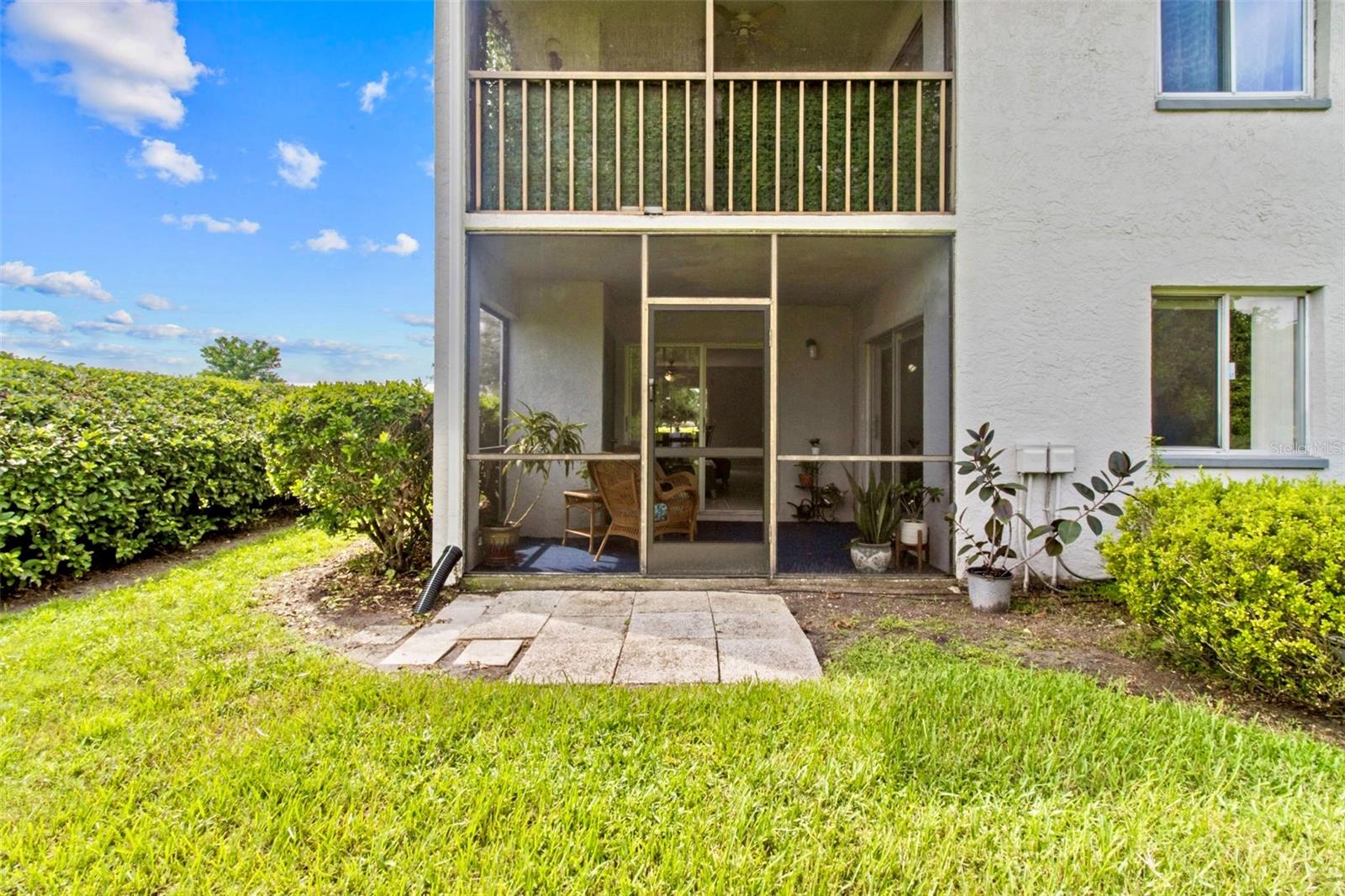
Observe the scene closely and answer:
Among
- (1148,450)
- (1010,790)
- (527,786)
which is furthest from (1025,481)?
(527,786)

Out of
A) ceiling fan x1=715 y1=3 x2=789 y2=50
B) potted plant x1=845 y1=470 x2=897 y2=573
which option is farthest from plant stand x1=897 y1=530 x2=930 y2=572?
ceiling fan x1=715 y1=3 x2=789 y2=50

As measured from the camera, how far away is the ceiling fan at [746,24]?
253 inches

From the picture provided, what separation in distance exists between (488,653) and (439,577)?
1.30 meters

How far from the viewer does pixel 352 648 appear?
150 inches

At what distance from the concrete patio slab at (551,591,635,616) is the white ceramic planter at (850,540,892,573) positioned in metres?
2.06

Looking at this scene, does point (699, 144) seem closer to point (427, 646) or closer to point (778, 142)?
point (778, 142)

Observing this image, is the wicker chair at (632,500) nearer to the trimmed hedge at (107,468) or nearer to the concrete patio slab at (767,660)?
the concrete patio slab at (767,660)

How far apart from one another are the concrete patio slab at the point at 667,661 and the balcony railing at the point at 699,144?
3506 millimetres

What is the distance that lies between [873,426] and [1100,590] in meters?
3.19

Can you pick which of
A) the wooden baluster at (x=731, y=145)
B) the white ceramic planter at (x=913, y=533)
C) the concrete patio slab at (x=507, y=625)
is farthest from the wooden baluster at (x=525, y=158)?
the white ceramic planter at (x=913, y=533)

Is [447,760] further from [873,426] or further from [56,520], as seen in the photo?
[873,426]

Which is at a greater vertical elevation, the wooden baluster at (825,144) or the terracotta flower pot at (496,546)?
the wooden baluster at (825,144)

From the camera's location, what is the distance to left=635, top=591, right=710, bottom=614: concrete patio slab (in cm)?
454

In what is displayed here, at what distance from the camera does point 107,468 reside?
16.8 ft
